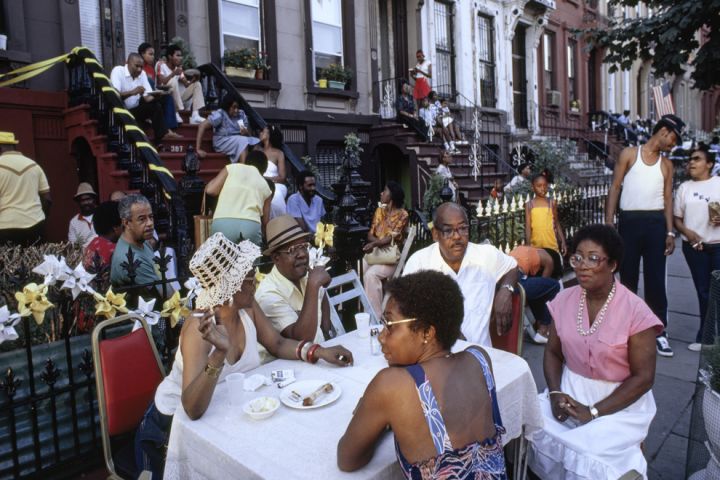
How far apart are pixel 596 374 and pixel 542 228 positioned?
12.9 feet

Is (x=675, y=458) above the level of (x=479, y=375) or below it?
below

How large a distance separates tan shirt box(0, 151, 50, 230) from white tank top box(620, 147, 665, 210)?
671 centimetres

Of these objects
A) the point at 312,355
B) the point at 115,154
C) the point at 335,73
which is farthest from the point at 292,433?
the point at 335,73

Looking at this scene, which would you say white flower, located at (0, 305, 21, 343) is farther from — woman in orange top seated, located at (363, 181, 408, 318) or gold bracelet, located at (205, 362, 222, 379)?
woman in orange top seated, located at (363, 181, 408, 318)

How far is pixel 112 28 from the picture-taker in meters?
9.79

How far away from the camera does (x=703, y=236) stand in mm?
5273

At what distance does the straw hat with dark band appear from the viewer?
3.37 metres

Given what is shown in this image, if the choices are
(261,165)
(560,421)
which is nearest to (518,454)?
(560,421)

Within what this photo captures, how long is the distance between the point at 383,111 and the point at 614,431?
11.9 metres

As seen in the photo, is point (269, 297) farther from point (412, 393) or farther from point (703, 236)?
point (703, 236)

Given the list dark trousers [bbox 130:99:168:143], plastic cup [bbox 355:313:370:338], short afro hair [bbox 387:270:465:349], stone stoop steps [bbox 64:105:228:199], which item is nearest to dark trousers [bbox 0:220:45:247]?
stone stoop steps [bbox 64:105:228:199]

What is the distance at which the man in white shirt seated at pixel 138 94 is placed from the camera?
26.3ft

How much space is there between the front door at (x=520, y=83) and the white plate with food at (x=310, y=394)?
58.6ft

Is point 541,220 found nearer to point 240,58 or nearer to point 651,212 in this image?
point 651,212
